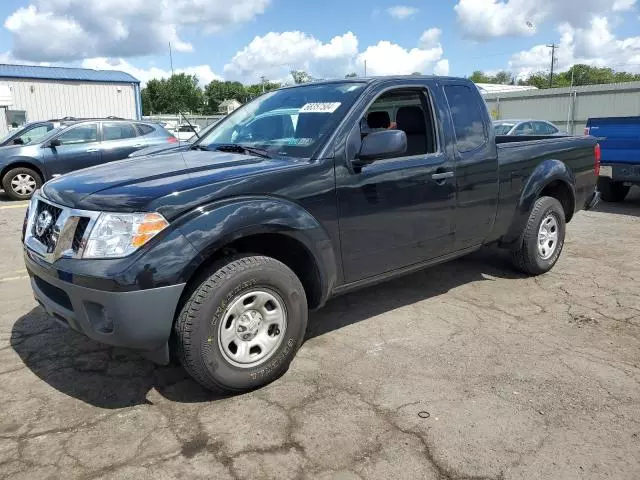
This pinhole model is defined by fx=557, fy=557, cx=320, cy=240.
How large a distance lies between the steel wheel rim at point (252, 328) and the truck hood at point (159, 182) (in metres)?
0.64

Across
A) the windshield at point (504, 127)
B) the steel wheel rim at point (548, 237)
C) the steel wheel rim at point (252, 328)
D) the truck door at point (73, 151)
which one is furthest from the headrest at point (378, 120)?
the windshield at point (504, 127)

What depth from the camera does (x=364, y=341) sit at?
13.4 feet

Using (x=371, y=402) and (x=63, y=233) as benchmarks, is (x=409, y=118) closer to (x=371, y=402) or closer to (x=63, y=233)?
(x=371, y=402)

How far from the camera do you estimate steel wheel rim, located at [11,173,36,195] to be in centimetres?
1148

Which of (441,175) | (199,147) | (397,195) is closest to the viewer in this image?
(397,195)

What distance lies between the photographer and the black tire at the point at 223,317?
300 centimetres

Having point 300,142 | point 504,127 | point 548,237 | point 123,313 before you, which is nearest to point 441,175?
point 300,142

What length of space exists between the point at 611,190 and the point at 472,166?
6.91m

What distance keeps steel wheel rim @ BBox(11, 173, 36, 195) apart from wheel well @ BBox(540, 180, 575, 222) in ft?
33.2

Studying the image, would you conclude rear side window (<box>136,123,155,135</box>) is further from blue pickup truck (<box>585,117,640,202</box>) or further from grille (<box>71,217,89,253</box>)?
grille (<box>71,217,89,253</box>)

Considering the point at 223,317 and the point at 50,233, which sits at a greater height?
the point at 50,233

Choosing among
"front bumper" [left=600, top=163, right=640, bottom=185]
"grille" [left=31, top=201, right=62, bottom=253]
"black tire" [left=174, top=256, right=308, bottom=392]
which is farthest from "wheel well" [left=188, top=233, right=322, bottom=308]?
"front bumper" [left=600, top=163, right=640, bottom=185]

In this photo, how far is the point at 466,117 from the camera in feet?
15.1

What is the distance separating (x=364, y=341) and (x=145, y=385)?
156 cm
